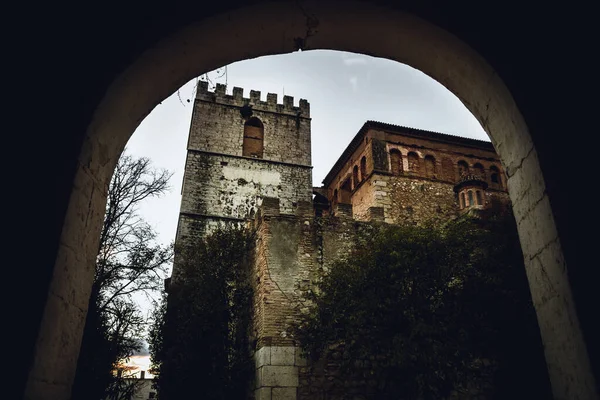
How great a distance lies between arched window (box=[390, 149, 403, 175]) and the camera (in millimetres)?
27000

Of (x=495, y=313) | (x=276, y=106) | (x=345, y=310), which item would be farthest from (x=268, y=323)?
(x=276, y=106)

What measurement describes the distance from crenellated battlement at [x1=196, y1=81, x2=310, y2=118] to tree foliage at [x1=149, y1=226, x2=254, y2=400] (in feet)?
43.7

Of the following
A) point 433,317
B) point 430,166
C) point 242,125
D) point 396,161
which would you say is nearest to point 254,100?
point 242,125

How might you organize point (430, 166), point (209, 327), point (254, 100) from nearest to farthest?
point (209, 327) → point (254, 100) → point (430, 166)

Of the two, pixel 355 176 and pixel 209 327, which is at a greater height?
pixel 355 176

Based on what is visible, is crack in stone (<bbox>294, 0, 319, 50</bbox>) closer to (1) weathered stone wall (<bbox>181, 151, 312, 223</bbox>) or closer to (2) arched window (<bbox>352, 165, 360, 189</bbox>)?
(1) weathered stone wall (<bbox>181, 151, 312, 223</bbox>)

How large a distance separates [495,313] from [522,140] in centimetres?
852

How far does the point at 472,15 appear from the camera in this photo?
2.24 meters

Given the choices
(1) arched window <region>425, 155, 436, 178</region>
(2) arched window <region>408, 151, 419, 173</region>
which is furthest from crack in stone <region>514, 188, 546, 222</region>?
(1) arched window <region>425, 155, 436, 178</region>

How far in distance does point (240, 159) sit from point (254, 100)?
4632mm

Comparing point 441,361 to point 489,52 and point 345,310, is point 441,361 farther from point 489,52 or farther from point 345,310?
point 489,52

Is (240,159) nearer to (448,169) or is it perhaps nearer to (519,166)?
(448,169)

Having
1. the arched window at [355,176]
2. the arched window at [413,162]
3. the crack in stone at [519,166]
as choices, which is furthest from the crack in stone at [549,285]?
the arched window at [355,176]

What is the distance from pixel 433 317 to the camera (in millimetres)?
9203
